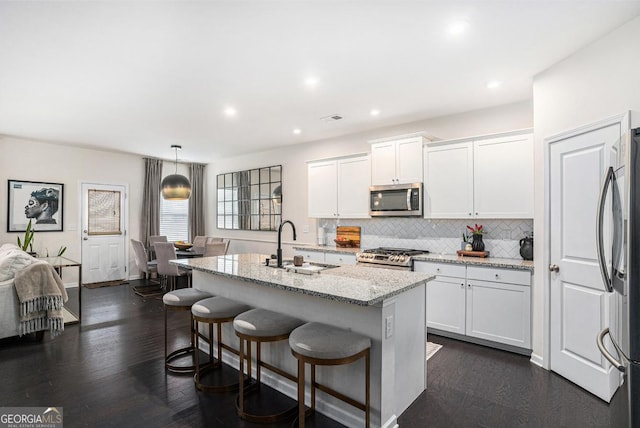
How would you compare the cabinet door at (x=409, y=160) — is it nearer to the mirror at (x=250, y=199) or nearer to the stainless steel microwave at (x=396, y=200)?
the stainless steel microwave at (x=396, y=200)

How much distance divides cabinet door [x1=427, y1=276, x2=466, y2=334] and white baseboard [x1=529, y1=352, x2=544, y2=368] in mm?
644

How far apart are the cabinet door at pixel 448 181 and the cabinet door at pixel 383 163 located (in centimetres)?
44

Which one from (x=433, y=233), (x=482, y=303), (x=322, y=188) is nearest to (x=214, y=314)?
(x=482, y=303)

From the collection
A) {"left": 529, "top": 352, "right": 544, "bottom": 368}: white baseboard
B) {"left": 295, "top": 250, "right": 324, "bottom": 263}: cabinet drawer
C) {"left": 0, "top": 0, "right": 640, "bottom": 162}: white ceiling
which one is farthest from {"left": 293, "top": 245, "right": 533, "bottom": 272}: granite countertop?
{"left": 0, "top": 0, "right": 640, "bottom": 162}: white ceiling

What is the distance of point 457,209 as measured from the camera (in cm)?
389

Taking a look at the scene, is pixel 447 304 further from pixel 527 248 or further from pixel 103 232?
pixel 103 232

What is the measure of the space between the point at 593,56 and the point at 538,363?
2.60m

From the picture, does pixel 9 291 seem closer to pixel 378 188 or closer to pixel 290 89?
pixel 290 89

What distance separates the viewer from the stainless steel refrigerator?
4.63 feet

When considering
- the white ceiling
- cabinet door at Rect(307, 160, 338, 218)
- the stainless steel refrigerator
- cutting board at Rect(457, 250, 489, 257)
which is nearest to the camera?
the stainless steel refrigerator

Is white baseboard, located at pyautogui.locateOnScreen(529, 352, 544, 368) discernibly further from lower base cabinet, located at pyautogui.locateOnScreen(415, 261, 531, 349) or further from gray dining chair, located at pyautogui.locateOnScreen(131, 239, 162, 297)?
gray dining chair, located at pyautogui.locateOnScreen(131, 239, 162, 297)

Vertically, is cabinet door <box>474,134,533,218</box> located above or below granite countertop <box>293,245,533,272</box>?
above

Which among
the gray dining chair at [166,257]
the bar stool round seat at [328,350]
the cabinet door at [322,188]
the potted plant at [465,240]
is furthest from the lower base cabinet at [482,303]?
the gray dining chair at [166,257]

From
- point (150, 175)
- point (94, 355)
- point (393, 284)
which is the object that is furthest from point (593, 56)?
point (150, 175)
